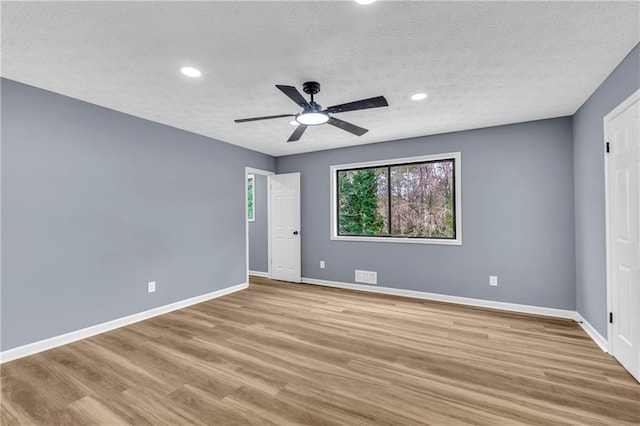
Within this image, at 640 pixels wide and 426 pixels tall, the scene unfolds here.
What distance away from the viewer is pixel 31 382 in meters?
2.30

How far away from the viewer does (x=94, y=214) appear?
3.26 m

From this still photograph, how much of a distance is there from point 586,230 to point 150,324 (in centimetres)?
512

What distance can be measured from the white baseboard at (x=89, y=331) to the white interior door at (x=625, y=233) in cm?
475

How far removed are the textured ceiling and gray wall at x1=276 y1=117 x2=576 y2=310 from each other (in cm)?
62

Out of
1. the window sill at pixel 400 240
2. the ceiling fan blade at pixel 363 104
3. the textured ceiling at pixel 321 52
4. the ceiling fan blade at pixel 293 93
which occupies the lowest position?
the window sill at pixel 400 240

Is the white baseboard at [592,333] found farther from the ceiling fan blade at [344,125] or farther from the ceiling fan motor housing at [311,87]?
the ceiling fan motor housing at [311,87]

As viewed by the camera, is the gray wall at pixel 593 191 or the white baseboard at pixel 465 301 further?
the white baseboard at pixel 465 301

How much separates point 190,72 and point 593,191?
4.09m

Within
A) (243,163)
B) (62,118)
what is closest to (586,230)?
(243,163)

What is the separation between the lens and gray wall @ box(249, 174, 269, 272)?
6.32m

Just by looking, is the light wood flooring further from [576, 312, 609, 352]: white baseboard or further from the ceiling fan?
the ceiling fan

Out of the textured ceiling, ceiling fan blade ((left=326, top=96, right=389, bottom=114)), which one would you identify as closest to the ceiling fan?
ceiling fan blade ((left=326, top=96, right=389, bottom=114))

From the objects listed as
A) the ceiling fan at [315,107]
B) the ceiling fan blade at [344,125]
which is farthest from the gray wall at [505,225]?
the ceiling fan at [315,107]

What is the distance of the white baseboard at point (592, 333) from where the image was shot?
2.79 meters
